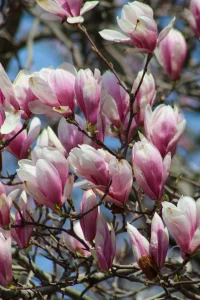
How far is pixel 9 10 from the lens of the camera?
96.7 inches

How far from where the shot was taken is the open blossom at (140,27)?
56.9 inches

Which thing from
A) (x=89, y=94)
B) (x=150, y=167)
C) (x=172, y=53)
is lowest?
(x=172, y=53)

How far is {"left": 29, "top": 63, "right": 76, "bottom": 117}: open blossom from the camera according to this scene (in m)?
1.39

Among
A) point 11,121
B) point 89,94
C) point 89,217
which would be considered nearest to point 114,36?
point 89,94

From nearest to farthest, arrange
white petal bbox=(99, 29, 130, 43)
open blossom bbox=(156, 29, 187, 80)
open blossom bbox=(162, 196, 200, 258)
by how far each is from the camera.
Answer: open blossom bbox=(162, 196, 200, 258) → white petal bbox=(99, 29, 130, 43) → open blossom bbox=(156, 29, 187, 80)

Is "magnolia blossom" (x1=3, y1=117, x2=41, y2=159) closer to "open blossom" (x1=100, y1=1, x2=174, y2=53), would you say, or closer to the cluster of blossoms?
the cluster of blossoms

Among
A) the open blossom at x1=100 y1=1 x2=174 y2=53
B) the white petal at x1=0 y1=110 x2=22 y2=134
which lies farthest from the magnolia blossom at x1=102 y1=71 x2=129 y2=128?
the white petal at x1=0 y1=110 x2=22 y2=134

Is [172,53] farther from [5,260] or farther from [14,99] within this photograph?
[5,260]

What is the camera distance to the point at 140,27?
4.73 ft

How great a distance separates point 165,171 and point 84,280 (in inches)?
12.3

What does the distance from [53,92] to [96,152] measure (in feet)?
0.57

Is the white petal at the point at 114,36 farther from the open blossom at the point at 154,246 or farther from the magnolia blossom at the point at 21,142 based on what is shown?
the open blossom at the point at 154,246

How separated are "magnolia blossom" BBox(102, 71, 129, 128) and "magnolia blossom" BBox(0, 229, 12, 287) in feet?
1.25

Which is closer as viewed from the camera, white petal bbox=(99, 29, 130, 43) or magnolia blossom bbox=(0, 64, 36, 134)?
magnolia blossom bbox=(0, 64, 36, 134)
